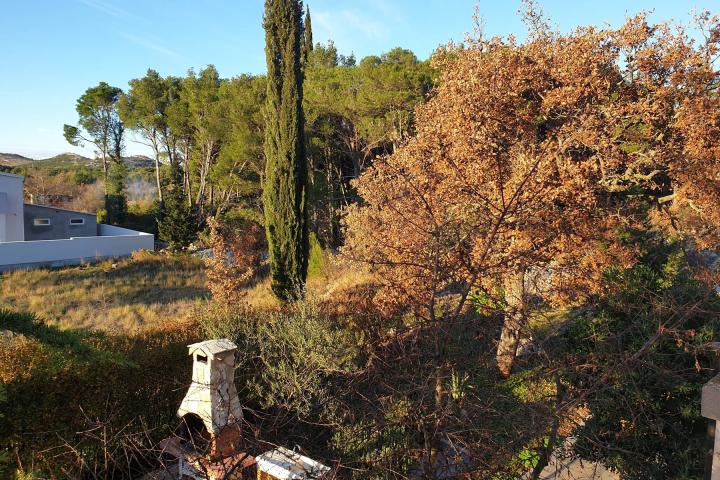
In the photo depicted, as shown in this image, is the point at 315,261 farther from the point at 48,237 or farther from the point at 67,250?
the point at 48,237

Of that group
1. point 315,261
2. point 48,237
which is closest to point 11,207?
point 48,237

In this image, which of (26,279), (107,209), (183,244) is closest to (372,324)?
(26,279)

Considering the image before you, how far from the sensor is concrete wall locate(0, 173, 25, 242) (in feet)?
68.0

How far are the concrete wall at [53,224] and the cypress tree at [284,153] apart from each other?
1667 cm

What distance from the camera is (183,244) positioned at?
71.1ft

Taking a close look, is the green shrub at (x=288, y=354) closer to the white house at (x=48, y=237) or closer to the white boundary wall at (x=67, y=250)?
the white boundary wall at (x=67, y=250)

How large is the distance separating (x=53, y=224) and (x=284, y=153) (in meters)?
18.0

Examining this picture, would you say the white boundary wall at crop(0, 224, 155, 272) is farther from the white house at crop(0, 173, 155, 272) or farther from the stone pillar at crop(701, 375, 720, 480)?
the stone pillar at crop(701, 375, 720, 480)

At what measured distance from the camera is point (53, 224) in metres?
Result: 23.9

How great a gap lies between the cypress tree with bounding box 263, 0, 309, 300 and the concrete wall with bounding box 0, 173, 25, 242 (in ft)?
51.1

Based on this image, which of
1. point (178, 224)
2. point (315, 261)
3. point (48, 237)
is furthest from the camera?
point (48, 237)

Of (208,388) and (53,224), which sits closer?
(208,388)

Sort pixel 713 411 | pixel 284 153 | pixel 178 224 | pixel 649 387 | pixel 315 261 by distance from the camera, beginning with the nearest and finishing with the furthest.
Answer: pixel 713 411, pixel 649 387, pixel 284 153, pixel 315 261, pixel 178 224

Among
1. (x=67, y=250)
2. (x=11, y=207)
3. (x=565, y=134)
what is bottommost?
(x=67, y=250)
